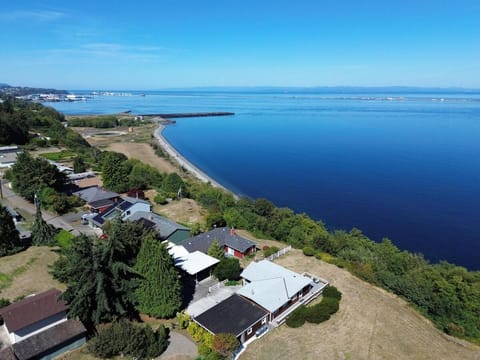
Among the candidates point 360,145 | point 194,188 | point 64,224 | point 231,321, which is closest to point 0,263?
point 64,224

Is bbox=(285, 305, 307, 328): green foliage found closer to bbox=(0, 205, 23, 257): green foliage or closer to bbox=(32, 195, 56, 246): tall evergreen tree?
bbox=(32, 195, 56, 246): tall evergreen tree

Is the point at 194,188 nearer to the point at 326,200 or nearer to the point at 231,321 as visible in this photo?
the point at 326,200

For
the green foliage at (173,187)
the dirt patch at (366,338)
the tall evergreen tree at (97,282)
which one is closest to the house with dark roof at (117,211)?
the green foliage at (173,187)

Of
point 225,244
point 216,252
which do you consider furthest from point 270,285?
point 225,244

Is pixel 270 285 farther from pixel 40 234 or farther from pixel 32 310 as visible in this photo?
pixel 40 234

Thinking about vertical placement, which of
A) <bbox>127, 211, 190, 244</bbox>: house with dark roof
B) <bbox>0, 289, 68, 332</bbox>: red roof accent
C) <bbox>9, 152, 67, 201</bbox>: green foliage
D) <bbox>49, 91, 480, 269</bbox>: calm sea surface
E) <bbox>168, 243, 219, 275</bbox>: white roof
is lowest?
<bbox>49, 91, 480, 269</bbox>: calm sea surface

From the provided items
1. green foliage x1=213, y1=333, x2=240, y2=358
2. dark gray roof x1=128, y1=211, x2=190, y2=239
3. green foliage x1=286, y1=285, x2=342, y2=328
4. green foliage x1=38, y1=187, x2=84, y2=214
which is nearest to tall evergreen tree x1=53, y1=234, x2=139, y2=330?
green foliage x1=213, y1=333, x2=240, y2=358

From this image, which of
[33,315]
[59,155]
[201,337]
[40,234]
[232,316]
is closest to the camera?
[33,315]
